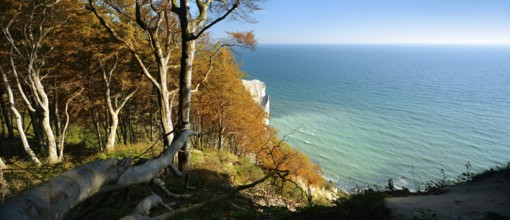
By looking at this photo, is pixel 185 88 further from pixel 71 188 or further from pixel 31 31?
pixel 31 31

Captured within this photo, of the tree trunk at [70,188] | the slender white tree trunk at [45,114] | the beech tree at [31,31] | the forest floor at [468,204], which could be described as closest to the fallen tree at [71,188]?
the tree trunk at [70,188]

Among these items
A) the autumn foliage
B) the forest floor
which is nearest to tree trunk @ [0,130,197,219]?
the autumn foliage

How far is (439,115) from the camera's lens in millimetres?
71000

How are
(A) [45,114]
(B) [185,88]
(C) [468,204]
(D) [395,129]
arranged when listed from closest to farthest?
(C) [468,204]
(B) [185,88]
(A) [45,114]
(D) [395,129]

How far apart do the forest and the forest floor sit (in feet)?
7.39

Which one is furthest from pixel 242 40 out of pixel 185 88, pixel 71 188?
pixel 71 188

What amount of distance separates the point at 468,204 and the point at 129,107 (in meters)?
26.3

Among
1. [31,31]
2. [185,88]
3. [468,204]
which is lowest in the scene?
[468,204]

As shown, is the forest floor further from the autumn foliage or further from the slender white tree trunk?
the slender white tree trunk

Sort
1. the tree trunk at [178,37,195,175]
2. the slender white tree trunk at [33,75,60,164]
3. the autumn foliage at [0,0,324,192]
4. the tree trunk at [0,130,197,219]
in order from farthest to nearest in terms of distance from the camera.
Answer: the slender white tree trunk at [33,75,60,164], the autumn foliage at [0,0,324,192], the tree trunk at [178,37,195,175], the tree trunk at [0,130,197,219]

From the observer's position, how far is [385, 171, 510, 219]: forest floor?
633 cm

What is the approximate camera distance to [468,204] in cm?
728

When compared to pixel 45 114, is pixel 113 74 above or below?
above

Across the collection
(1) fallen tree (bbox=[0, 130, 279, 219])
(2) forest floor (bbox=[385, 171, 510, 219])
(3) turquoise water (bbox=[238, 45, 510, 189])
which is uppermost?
(1) fallen tree (bbox=[0, 130, 279, 219])
